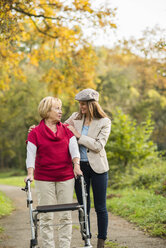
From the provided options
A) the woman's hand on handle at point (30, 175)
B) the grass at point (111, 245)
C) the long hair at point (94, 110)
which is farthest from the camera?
the grass at point (111, 245)

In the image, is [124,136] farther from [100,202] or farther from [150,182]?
[100,202]

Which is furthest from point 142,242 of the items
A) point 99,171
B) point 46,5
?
point 46,5

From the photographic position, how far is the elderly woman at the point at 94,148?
163 inches

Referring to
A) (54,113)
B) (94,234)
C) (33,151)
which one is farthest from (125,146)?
(33,151)

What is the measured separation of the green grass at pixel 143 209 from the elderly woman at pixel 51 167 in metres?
2.13

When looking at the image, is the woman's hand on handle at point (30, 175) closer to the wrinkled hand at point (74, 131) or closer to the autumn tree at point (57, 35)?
the wrinkled hand at point (74, 131)

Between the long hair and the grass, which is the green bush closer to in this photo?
the grass

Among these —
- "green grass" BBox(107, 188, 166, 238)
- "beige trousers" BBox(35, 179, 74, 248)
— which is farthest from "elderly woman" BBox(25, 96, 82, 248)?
"green grass" BBox(107, 188, 166, 238)

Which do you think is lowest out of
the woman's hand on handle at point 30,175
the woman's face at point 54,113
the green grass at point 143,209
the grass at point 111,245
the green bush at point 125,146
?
the green grass at point 143,209

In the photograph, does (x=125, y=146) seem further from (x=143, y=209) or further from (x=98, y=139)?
(x=98, y=139)

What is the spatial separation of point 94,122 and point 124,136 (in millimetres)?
6677

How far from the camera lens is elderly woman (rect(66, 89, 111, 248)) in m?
4.15

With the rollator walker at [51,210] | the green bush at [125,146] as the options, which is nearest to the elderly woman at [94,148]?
the rollator walker at [51,210]

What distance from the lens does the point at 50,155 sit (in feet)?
12.5
